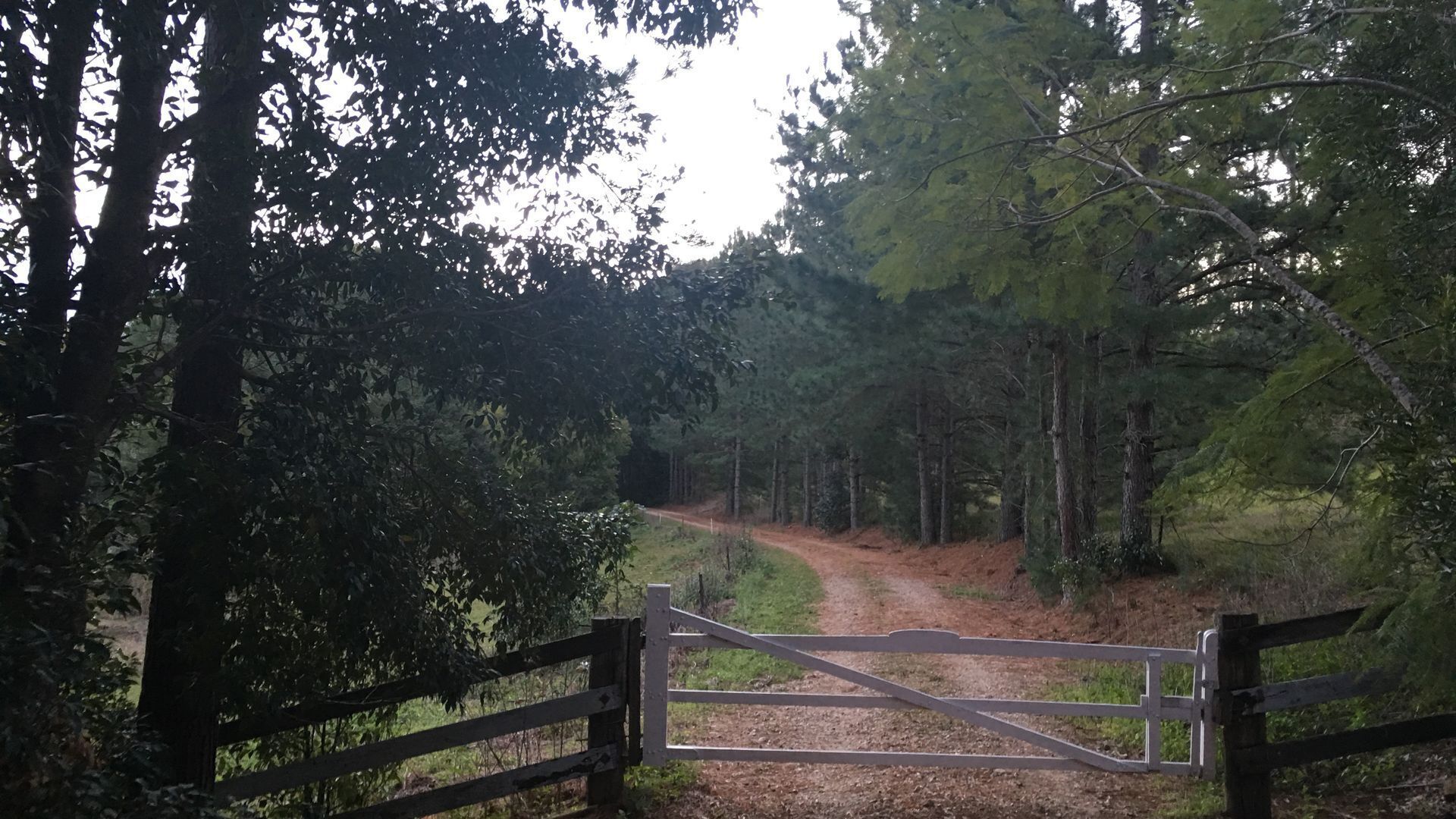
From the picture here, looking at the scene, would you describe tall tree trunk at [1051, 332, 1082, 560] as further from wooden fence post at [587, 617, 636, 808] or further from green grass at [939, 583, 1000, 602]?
wooden fence post at [587, 617, 636, 808]

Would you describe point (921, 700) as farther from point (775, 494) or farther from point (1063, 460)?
point (775, 494)

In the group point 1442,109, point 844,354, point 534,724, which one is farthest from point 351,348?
point 844,354

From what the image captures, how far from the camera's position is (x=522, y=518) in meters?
5.29

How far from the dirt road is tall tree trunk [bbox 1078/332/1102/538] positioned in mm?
2551

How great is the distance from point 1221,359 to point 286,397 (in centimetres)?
1437

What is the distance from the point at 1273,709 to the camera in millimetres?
5957

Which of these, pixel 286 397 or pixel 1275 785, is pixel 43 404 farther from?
pixel 1275 785

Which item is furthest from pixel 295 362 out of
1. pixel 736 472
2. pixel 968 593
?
pixel 736 472

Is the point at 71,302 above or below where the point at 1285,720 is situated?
above

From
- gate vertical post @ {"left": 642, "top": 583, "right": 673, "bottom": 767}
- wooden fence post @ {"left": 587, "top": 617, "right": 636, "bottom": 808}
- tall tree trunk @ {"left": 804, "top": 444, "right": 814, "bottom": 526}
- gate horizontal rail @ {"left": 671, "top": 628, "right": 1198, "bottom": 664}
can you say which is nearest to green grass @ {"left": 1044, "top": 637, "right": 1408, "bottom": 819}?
gate horizontal rail @ {"left": 671, "top": 628, "right": 1198, "bottom": 664}

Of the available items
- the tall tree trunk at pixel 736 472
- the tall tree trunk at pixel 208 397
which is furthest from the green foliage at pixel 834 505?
the tall tree trunk at pixel 208 397

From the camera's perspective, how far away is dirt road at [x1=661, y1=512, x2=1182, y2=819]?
6219 mm

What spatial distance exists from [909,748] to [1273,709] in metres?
2.97

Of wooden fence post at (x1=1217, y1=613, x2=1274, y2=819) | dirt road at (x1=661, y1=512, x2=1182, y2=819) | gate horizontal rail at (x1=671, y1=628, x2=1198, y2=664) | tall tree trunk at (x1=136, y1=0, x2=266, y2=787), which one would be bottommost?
dirt road at (x1=661, y1=512, x2=1182, y2=819)
